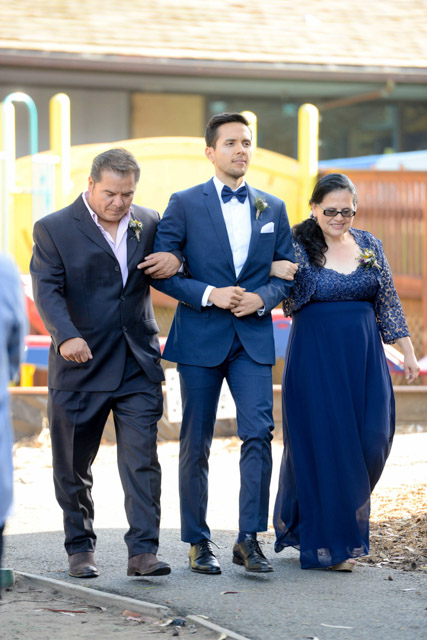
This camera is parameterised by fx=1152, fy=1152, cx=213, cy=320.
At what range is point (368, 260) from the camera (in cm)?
571

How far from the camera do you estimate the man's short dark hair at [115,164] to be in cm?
528

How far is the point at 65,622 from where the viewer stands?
4.66m

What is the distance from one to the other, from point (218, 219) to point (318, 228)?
560 millimetres

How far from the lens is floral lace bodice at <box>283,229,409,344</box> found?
18.7ft

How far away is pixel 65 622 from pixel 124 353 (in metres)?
1.34

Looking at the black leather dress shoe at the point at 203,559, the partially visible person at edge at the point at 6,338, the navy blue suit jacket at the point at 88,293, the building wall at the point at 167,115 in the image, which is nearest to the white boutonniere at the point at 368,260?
the navy blue suit jacket at the point at 88,293

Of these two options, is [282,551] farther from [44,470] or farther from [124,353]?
[44,470]

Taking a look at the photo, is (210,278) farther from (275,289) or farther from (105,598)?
(105,598)

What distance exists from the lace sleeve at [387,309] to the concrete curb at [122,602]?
1.88m

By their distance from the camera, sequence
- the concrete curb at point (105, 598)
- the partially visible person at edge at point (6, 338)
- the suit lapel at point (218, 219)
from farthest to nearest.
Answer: the suit lapel at point (218, 219), the concrete curb at point (105, 598), the partially visible person at edge at point (6, 338)

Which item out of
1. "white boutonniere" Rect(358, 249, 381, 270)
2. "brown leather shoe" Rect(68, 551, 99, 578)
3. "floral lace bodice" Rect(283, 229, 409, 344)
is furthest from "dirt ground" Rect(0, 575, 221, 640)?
"white boutonniere" Rect(358, 249, 381, 270)

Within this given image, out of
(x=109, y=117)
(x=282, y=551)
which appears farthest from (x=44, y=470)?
(x=109, y=117)

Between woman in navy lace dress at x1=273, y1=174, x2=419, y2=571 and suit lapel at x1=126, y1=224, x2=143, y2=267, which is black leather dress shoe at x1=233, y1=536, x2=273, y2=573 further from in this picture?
suit lapel at x1=126, y1=224, x2=143, y2=267

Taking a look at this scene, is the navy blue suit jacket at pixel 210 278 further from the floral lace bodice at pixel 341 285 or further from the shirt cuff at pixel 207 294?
the floral lace bodice at pixel 341 285
